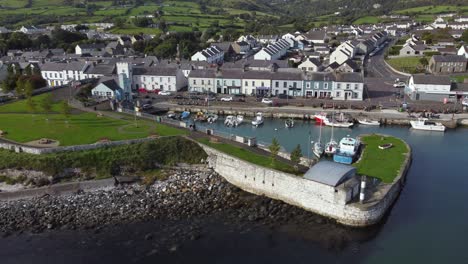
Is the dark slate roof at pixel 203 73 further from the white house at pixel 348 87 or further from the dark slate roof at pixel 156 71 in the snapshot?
the white house at pixel 348 87

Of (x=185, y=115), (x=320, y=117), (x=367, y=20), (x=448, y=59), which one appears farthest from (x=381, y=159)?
(x=367, y=20)

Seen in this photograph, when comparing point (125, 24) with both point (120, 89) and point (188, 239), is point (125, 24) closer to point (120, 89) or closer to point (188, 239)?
point (120, 89)

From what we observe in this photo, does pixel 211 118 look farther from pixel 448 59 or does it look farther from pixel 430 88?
pixel 448 59

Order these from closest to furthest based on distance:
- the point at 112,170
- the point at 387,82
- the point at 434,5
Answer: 1. the point at 112,170
2. the point at 387,82
3. the point at 434,5

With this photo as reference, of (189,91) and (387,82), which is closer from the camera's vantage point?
(189,91)

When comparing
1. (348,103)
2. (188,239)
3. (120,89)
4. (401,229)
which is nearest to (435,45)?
(348,103)

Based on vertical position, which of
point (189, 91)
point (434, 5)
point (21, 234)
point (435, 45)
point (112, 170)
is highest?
point (434, 5)

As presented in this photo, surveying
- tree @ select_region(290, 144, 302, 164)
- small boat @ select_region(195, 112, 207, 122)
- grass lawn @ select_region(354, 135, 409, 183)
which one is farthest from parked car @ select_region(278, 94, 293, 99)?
tree @ select_region(290, 144, 302, 164)
